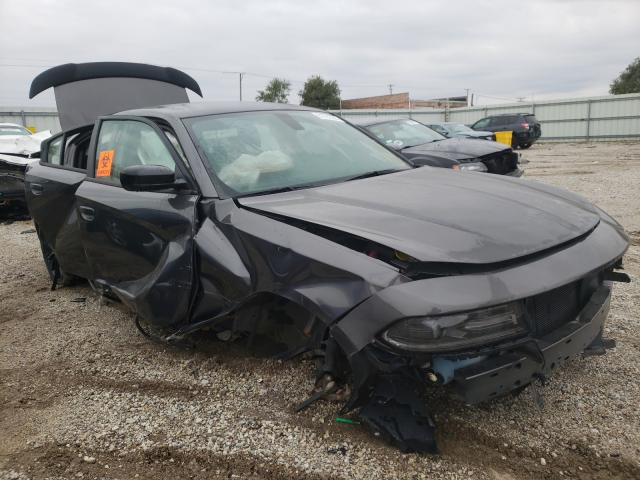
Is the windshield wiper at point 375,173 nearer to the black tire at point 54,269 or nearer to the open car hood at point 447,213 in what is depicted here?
the open car hood at point 447,213

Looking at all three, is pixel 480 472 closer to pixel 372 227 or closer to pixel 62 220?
pixel 372 227

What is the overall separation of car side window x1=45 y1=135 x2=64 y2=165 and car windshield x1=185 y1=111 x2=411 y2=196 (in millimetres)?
2063

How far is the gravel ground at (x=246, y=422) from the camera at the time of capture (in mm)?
2102

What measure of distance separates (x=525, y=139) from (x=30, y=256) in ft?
68.8

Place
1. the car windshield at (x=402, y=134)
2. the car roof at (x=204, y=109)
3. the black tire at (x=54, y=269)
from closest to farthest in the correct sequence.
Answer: the car roof at (x=204, y=109) < the black tire at (x=54, y=269) < the car windshield at (x=402, y=134)

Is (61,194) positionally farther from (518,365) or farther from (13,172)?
(13,172)

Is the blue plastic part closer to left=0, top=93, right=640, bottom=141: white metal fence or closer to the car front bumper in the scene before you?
the car front bumper

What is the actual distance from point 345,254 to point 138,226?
1537 millimetres

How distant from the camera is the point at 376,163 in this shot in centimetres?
325

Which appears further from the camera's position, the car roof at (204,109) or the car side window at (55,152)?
the car side window at (55,152)

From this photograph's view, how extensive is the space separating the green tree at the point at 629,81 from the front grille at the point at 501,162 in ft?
169

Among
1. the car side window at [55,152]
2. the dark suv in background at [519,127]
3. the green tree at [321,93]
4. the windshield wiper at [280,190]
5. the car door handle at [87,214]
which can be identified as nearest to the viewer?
the windshield wiper at [280,190]

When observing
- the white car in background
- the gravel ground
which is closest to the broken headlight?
the gravel ground

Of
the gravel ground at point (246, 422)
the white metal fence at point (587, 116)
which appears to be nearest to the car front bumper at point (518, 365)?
the gravel ground at point (246, 422)
